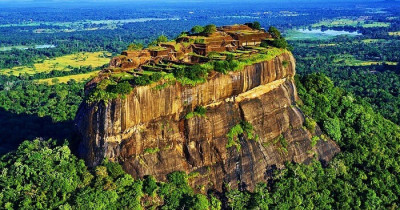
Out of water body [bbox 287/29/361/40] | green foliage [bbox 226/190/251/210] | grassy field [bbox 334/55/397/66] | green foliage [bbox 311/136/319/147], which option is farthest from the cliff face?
water body [bbox 287/29/361/40]

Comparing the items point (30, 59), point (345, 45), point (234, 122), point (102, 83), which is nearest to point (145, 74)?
point (102, 83)

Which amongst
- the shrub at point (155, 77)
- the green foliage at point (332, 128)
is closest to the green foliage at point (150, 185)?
the shrub at point (155, 77)

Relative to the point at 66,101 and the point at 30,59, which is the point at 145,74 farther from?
the point at 30,59

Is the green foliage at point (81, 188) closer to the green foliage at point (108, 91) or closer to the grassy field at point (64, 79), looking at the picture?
the green foliage at point (108, 91)

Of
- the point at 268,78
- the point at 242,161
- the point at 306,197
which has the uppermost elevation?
the point at 268,78

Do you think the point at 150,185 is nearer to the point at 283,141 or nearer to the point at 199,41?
the point at 283,141
